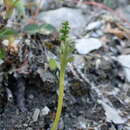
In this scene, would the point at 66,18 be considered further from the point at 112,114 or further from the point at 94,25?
the point at 112,114

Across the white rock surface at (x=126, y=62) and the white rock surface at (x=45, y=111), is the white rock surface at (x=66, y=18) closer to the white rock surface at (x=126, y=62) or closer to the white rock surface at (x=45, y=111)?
the white rock surface at (x=126, y=62)

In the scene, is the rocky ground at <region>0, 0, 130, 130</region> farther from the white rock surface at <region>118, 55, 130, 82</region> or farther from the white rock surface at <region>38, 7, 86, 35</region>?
the white rock surface at <region>38, 7, 86, 35</region>

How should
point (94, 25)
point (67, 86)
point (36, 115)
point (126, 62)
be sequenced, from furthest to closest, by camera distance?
point (94, 25), point (126, 62), point (67, 86), point (36, 115)

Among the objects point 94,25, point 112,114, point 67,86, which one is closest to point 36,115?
point 67,86

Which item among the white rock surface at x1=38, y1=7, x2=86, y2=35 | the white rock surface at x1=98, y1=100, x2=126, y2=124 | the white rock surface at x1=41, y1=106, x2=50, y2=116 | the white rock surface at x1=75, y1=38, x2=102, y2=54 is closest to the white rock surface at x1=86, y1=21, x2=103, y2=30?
the white rock surface at x1=38, y1=7, x2=86, y2=35

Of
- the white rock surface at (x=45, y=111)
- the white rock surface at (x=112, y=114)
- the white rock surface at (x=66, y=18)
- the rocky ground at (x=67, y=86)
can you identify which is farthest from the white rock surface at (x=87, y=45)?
the white rock surface at (x=45, y=111)
